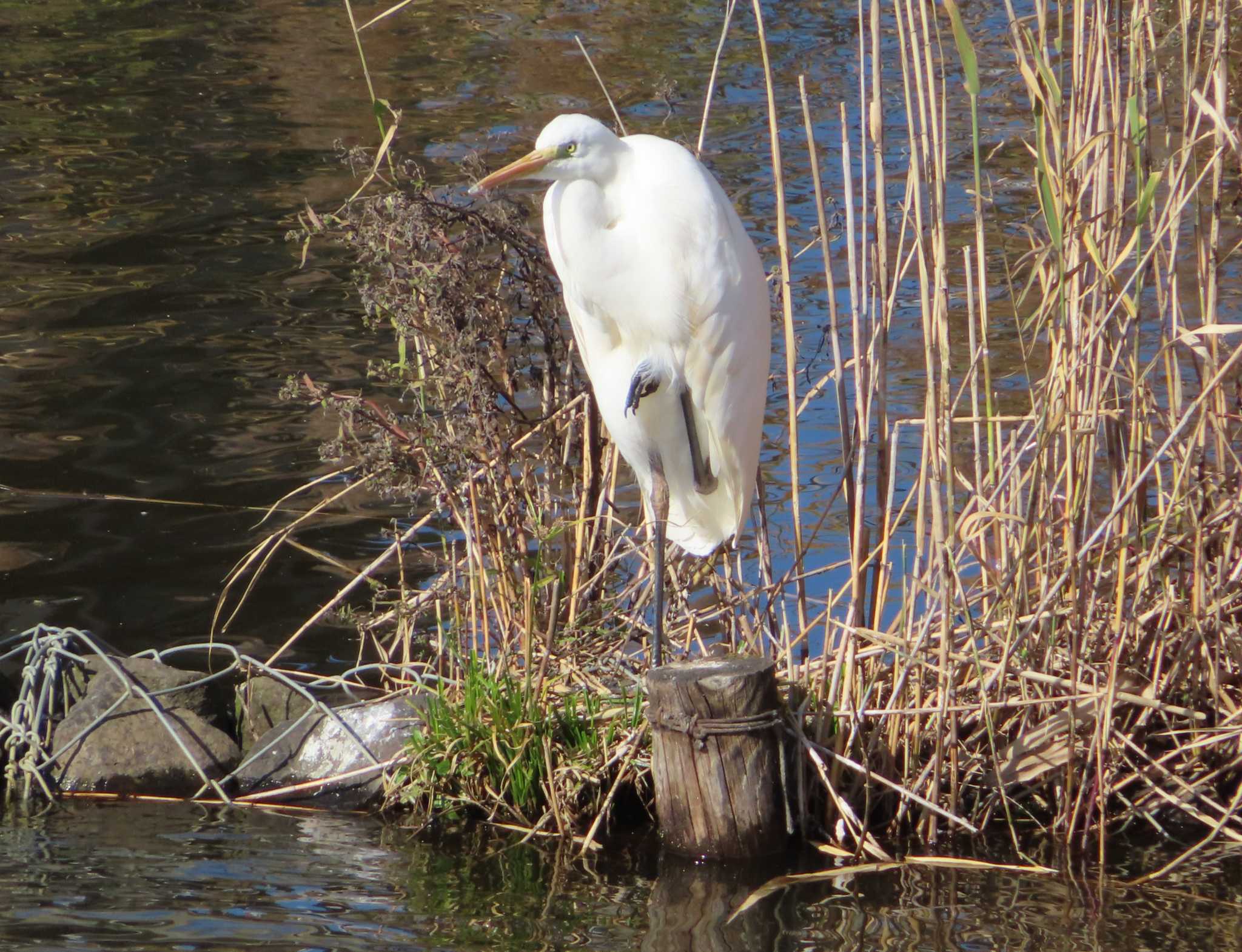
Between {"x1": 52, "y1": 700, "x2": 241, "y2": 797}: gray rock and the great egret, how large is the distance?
→ 1.17 meters

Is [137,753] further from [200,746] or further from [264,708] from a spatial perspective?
[264,708]

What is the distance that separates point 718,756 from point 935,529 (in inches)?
25.7

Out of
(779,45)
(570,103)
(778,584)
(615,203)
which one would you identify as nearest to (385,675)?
(778,584)

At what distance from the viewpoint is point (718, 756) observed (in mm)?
3291

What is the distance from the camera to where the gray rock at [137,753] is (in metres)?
3.82

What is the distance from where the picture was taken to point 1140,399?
3.17 metres

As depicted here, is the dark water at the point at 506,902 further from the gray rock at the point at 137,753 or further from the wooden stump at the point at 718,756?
the gray rock at the point at 137,753

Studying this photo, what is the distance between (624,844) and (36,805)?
1.41m

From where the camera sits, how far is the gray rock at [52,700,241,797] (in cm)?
382

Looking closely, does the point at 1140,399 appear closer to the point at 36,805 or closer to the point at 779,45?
the point at 36,805

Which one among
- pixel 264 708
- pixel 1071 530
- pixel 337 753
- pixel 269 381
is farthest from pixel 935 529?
pixel 269 381

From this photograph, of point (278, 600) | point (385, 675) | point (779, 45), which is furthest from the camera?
point (779, 45)

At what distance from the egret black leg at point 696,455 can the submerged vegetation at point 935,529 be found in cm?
21

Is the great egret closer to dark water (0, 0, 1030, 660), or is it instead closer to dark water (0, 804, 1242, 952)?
dark water (0, 0, 1030, 660)
